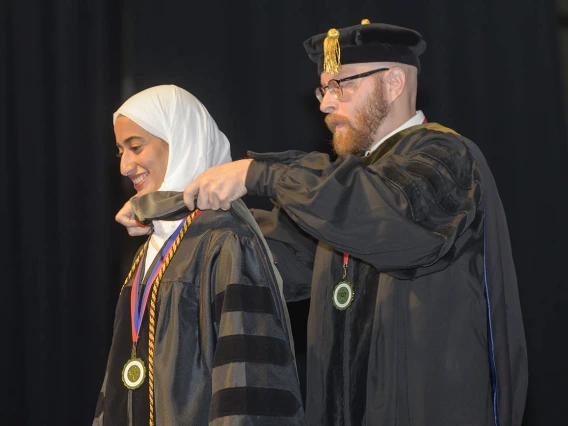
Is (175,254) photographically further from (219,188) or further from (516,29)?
(516,29)

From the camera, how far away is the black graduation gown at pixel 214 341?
2348 millimetres

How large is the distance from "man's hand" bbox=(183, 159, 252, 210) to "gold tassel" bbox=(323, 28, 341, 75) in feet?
2.08

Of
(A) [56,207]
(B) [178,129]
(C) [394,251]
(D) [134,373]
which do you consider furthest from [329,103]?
(A) [56,207]

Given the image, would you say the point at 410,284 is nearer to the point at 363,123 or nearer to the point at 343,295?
the point at 343,295

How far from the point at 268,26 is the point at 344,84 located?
1892 mm

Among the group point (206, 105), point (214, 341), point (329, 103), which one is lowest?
point (214, 341)

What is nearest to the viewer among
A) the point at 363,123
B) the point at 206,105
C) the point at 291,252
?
the point at 363,123

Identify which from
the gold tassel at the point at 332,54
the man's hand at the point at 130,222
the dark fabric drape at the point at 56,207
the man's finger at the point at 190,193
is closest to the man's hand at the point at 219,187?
the man's finger at the point at 190,193

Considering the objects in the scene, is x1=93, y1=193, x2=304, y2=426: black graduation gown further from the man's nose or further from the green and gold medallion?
the man's nose

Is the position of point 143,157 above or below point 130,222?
above

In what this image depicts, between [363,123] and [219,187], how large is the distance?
2.37 feet

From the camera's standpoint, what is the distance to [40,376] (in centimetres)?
458

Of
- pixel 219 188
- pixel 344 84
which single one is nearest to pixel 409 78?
pixel 344 84

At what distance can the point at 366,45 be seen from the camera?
2943mm
